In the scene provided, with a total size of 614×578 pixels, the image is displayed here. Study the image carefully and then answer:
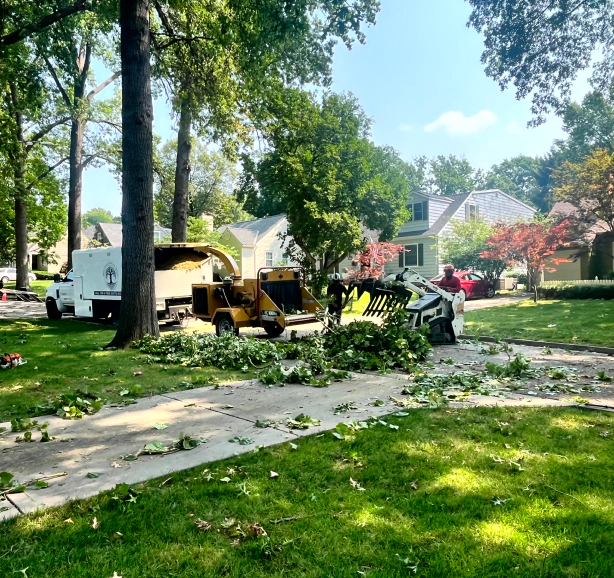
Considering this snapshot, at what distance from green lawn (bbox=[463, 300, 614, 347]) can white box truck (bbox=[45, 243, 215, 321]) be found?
830 cm

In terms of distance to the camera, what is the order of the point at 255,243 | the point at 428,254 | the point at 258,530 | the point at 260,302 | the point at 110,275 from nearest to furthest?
the point at 258,530, the point at 260,302, the point at 110,275, the point at 428,254, the point at 255,243

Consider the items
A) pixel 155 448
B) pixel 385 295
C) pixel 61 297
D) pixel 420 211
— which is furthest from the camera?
pixel 420 211

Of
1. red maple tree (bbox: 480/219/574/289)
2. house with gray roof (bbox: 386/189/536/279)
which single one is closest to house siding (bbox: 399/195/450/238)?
house with gray roof (bbox: 386/189/536/279)

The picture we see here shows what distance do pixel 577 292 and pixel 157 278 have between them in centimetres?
1710

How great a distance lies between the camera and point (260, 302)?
11.6 metres

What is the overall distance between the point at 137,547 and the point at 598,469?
3.17 m

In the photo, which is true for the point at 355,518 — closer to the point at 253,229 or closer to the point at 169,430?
the point at 169,430

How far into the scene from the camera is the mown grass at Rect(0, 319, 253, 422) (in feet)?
21.2

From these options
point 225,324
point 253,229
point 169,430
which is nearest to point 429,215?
point 253,229

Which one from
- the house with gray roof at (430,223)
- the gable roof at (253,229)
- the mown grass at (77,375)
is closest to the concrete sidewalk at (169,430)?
the mown grass at (77,375)

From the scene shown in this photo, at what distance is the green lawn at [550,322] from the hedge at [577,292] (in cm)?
142

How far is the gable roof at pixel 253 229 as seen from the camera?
139ft

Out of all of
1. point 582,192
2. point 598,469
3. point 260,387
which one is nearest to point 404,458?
point 598,469

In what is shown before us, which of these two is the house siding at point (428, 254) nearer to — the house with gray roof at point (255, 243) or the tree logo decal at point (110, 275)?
the house with gray roof at point (255, 243)
